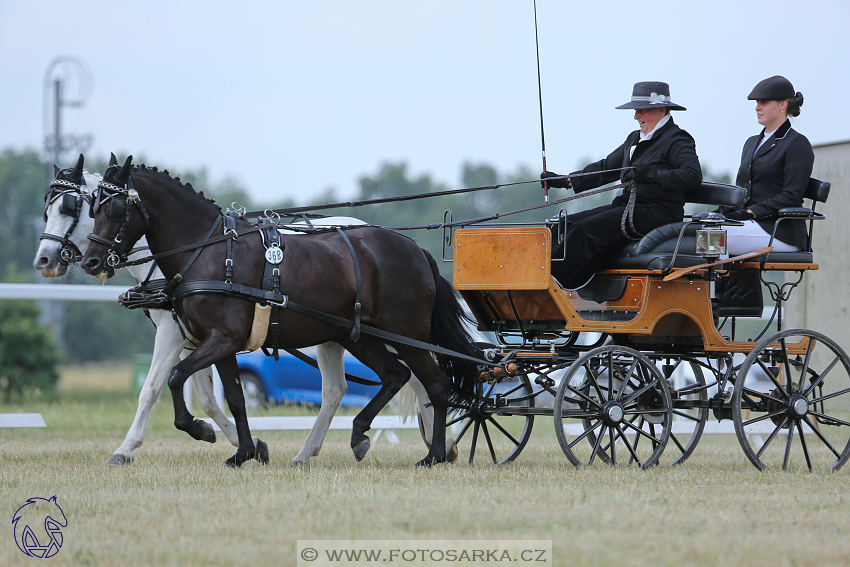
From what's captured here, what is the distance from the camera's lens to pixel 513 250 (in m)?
5.84

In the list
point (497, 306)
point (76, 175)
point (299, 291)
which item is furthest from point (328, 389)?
point (76, 175)

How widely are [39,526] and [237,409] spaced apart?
6.91 ft

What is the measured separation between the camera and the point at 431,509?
13.4ft

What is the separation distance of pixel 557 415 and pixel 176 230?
2581 millimetres

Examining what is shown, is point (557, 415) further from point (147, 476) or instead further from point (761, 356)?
point (147, 476)

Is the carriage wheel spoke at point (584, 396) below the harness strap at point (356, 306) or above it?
below

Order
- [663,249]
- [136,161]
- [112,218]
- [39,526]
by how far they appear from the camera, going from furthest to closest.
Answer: [136,161] < [663,249] < [112,218] < [39,526]

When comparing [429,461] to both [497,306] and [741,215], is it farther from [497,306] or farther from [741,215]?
[741,215]

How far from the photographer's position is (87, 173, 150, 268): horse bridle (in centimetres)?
571

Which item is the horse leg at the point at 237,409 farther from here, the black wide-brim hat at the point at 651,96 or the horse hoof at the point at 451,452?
the black wide-brim hat at the point at 651,96

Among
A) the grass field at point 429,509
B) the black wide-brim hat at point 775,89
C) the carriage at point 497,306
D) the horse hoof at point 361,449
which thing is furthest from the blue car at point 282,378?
the black wide-brim hat at point 775,89

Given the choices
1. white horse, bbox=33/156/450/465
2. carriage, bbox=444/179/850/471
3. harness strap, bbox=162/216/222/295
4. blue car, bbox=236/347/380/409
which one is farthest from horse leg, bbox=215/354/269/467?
blue car, bbox=236/347/380/409

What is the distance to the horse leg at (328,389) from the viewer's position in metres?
6.61

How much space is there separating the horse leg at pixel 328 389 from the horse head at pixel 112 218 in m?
1.73
